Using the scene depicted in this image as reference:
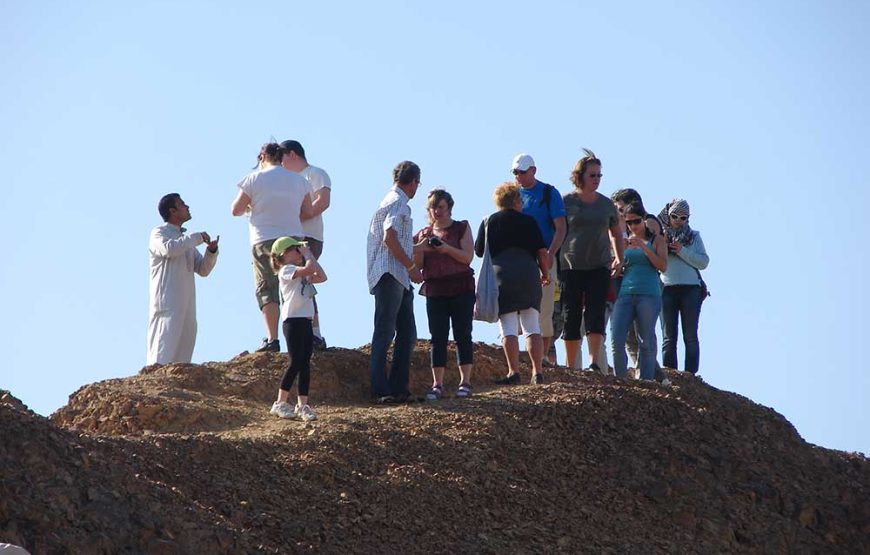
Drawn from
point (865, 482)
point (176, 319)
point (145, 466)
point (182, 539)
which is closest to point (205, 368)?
point (176, 319)

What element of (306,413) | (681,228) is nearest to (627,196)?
(681,228)

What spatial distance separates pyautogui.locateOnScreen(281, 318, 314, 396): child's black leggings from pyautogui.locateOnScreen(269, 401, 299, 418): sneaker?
17 cm

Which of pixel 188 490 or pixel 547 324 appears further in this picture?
pixel 547 324

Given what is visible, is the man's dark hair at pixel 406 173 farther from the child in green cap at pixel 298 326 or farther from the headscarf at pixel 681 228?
the headscarf at pixel 681 228

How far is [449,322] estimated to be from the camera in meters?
12.7

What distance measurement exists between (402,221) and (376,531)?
3.36 meters

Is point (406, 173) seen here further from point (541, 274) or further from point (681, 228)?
point (681, 228)

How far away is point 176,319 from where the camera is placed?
13117 mm

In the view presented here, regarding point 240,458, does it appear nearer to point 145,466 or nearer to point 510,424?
point 145,466

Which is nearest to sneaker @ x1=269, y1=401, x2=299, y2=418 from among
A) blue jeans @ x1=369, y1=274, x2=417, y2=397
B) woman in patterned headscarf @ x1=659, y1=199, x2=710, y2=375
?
blue jeans @ x1=369, y1=274, x2=417, y2=397

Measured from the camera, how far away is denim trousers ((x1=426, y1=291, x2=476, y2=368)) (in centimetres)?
1262

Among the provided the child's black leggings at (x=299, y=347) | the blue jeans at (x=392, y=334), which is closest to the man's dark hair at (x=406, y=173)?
the blue jeans at (x=392, y=334)

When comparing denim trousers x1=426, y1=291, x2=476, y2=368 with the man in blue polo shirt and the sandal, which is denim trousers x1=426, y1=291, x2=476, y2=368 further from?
the man in blue polo shirt

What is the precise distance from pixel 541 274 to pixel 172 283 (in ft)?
10.9
